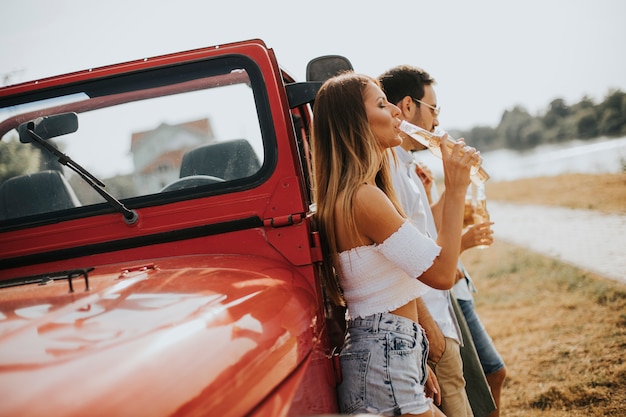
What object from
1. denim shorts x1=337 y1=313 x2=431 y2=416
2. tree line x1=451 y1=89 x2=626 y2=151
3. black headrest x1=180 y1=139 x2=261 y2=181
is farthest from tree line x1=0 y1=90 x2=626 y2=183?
denim shorts x1=337 y1=313 x2=431 y2=416

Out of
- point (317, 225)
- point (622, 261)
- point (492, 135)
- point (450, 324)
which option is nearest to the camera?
point (317, 225)

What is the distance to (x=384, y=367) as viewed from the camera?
1.68m

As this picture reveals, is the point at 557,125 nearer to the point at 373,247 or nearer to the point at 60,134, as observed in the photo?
the point at 373,247

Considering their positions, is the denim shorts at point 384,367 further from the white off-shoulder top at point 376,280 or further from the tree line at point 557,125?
the tree line at point 557,125

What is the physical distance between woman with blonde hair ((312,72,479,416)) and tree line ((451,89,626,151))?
2062 cm

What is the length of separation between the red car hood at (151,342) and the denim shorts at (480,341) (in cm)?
181

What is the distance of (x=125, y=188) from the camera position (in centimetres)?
217

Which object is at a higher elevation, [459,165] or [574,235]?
[459,165]

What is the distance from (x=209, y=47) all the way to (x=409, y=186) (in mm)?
1070

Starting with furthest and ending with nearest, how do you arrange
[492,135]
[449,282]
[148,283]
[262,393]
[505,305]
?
[492,135] → [505,305] → [449,282] → [148,283] → [262,393]

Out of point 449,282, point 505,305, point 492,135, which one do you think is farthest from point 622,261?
point 492,135

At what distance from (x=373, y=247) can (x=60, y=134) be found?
4.40ft

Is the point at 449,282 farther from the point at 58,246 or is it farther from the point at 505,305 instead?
the point at 505,305

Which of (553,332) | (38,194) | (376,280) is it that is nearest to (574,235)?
(553,332)
